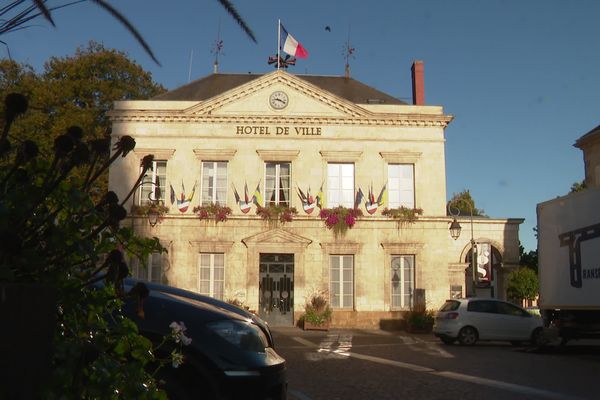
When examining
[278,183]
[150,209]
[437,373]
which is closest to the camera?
[437,373]

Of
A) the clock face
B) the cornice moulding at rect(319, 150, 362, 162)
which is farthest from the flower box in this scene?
the clock face

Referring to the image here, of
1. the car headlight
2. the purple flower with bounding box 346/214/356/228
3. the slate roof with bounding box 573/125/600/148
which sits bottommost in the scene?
the car headlight

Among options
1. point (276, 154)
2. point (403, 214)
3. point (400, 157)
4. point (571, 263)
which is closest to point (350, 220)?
point (403, 214)

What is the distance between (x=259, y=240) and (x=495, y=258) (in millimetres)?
16357

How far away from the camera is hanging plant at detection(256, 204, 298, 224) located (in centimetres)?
2769

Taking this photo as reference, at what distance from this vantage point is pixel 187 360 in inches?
160

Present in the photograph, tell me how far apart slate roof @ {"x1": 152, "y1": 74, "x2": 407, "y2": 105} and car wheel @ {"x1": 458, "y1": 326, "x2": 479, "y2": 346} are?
14.8m

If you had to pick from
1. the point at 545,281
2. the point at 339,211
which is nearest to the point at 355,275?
the point at 339,211

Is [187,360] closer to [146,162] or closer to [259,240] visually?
[146,162]

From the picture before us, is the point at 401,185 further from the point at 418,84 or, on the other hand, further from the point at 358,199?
the point at 418,84

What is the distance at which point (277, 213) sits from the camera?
27812 mm

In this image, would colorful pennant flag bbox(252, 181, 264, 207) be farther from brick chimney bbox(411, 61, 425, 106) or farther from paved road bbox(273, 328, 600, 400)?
paved road bbox(273, 328, 600, 400)

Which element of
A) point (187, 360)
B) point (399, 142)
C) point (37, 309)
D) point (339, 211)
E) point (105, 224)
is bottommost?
point (187, 360)

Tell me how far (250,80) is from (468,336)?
709 inches
